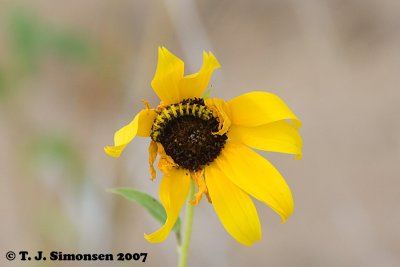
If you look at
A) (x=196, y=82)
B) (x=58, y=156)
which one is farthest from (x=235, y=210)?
(x=58, y=156)

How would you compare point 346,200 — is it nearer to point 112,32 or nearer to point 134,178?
point 134,178

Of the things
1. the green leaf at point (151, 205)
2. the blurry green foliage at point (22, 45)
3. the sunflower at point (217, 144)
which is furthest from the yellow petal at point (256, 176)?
the blurry green foliage at point (22, 45)

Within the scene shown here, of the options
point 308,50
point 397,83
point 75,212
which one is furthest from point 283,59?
point 75,212

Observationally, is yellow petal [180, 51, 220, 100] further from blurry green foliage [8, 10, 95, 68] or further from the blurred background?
the blurred background

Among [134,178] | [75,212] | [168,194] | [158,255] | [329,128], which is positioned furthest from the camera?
[329,128]

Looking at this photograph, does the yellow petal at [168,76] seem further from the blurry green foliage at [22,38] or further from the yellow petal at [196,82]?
Answer: the blurry green foliage at [22,38]
